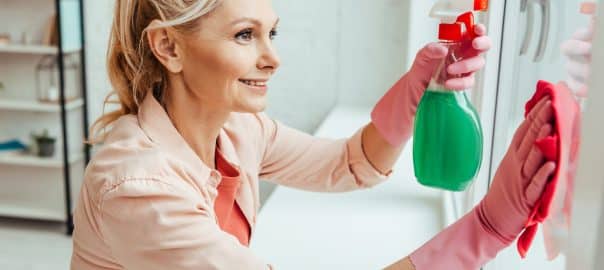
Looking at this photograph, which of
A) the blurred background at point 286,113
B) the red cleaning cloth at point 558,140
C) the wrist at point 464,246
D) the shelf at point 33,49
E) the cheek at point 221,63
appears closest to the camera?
the red cleaning cloth at point 558,140

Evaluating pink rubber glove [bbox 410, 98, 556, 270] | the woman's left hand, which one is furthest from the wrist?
the woman's left hand

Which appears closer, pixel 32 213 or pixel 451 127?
pixel 451 127

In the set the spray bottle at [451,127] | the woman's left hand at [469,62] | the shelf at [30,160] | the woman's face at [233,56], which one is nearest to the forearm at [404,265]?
the spray bottle at [451,127]

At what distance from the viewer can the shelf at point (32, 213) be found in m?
3.49

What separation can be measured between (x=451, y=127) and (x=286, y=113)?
245 centimetres

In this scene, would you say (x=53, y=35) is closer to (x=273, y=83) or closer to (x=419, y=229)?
(x=273, y=83)

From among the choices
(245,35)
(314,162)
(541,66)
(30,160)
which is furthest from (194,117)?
(30,160)

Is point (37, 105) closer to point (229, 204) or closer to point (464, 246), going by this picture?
point (229, 204)

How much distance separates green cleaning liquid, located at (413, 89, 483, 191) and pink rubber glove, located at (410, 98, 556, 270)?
80mm

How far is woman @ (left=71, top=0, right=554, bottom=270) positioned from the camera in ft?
2.85

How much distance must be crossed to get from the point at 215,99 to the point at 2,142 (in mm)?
2878

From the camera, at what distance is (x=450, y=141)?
2.99 feet

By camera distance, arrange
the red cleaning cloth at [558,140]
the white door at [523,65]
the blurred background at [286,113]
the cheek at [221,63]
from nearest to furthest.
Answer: the red cleaning cloth at [558,140] → the white door at [523,65] → the cheek at [221,63] → the blurred background at [286,113]

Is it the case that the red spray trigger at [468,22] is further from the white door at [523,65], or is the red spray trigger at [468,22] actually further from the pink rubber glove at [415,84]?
the white door at [523,65]
